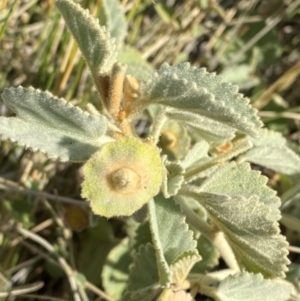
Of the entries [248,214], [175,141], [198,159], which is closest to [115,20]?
[175,141]

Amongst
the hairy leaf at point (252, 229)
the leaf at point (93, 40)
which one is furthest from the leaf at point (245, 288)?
the leaf at point (93, 40)

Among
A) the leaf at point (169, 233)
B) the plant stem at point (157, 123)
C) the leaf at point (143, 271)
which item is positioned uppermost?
Result: the plant stem at point (157, 123)

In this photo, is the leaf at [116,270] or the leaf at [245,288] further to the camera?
the leaf at [116,270]

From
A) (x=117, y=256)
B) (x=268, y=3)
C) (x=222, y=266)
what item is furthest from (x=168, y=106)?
(x=268, y=3)

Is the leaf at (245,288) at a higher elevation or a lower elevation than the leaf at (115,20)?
lower

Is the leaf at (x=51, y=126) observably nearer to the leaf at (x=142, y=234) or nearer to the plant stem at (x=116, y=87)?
the plant stem at (x=116, y=87)

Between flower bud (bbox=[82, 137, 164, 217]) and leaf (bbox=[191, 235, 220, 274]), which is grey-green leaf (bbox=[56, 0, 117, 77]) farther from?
leaf (bbox=[191, 235, 220, 274])

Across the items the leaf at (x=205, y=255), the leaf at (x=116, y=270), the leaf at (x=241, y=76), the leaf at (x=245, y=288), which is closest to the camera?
the leaf at (x=245, y=288)

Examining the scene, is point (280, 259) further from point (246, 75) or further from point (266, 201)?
point (246, 75)

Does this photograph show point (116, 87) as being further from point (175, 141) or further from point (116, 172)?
point (175, 141)
